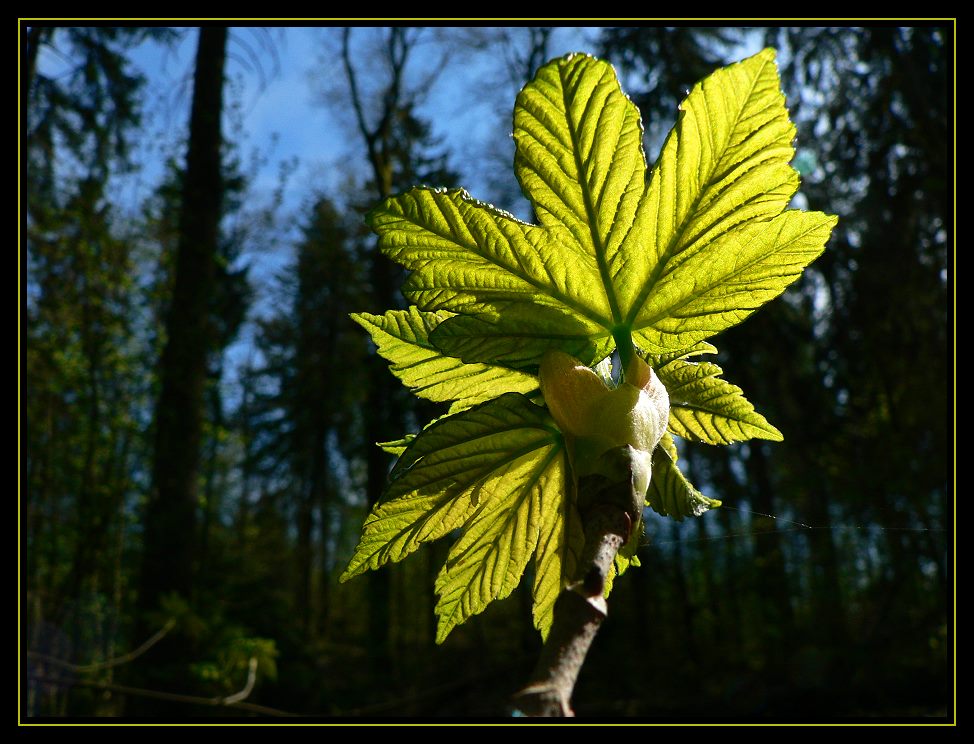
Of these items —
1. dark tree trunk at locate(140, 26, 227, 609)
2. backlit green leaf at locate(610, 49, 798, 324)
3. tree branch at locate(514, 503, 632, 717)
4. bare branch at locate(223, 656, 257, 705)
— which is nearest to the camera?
tree branch at locate(514, 503, 632, 717)

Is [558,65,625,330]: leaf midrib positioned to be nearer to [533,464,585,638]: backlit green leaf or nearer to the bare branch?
[533,464,585,638]: backlit green leaf

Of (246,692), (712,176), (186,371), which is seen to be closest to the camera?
(712,176)

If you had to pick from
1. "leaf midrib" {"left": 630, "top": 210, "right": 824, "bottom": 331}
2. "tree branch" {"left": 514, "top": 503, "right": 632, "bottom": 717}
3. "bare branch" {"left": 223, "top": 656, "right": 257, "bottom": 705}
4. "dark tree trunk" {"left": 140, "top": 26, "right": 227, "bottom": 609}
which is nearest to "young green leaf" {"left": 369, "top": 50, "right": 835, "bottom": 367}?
"leaf midrib" {"left": 630, "top": 210, "right": 824, "bottom": 331}

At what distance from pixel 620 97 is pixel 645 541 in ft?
0.54

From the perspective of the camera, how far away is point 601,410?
0.22 metres

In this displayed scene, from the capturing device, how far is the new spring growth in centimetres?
22

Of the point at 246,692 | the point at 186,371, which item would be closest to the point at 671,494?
the point at 246,692

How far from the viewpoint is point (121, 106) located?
4.82 m

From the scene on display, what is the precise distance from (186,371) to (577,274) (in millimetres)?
3664

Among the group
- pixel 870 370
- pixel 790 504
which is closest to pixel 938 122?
pixel 870 370

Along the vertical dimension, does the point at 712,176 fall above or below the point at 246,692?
above

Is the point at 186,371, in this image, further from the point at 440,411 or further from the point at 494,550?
the point at 494,550

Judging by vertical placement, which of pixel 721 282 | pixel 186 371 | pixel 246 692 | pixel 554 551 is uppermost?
pixel 186 371

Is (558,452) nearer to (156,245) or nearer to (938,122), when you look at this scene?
(938,122)
